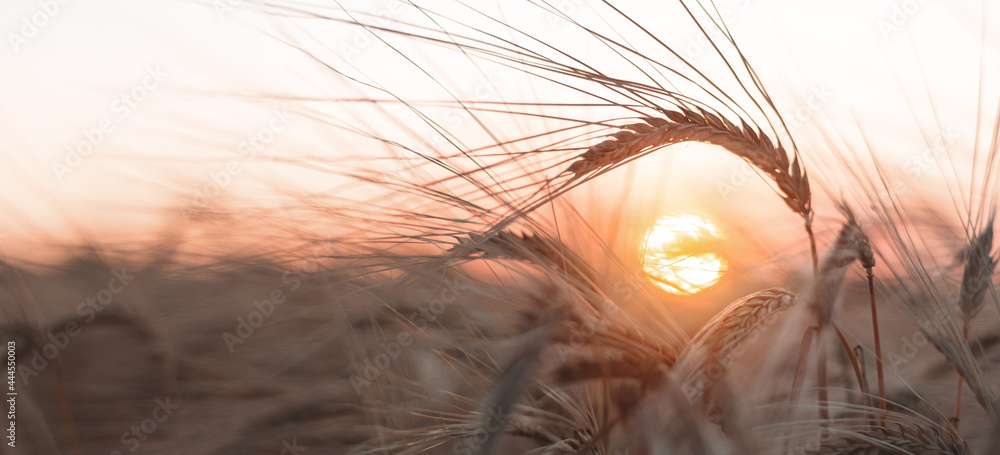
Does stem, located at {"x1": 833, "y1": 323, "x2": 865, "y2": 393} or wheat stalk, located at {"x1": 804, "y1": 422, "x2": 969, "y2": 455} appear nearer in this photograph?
wheat stalk, located at {"x1": 804, "y1": 422, "x2": 969, "y2": 455}

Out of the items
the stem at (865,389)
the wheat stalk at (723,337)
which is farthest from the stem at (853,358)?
the wheat stalk at (723,337)

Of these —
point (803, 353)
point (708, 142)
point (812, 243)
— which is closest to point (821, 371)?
point (803, 353)

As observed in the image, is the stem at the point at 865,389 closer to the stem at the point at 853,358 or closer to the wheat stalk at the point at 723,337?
the stem at the point at 853,358

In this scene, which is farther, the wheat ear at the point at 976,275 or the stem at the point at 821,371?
the wheat ear at the point at 976,275

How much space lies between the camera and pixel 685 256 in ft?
2.80

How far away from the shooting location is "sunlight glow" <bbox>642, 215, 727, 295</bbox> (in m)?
0.85

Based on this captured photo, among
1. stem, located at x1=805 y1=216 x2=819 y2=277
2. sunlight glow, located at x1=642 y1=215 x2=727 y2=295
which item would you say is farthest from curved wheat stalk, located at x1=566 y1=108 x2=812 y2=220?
sunlight glow, located at x1=642 y1=215 x2=727 y2=295

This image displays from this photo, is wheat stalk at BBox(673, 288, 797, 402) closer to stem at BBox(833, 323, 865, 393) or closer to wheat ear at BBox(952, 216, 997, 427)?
stem at BBox(833, 323, 865, 393)

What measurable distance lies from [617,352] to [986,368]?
752mm

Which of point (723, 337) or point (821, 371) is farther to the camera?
point (821, 371)

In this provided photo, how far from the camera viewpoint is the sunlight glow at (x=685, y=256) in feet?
2.79

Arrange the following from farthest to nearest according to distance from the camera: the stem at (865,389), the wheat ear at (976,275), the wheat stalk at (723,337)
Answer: the wheat ear at (976,275) < the stem at (865,389) < the wheat stalk at (723,337)

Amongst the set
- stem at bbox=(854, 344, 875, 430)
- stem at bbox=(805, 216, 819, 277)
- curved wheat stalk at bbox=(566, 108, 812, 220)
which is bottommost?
stem at bbox=(854, 344, 875, 430)

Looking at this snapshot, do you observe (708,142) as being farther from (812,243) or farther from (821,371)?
(821,371)
